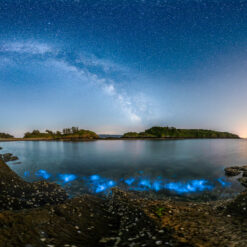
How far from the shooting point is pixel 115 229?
21.7 ft

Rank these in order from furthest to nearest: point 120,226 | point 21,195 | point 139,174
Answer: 1. point 139,174
2. point 21,195
3. point 120,226

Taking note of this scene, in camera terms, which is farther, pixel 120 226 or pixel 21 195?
pixel 21 195

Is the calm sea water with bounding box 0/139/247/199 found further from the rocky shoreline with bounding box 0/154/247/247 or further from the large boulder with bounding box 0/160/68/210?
the rocky shoreline with bounding box 0/154/247/247

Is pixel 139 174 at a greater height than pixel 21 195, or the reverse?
pixel 21 195

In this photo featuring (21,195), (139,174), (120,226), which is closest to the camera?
(120,226)

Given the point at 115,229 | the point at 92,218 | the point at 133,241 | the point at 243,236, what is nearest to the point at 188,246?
the point at 133,241

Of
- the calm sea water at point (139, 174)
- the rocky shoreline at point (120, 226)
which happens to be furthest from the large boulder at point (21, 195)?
the calm sea water at point (139, 174)

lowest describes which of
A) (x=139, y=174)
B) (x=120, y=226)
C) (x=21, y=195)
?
(x=139, y=174)

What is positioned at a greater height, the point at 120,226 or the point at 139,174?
the point at 120,226

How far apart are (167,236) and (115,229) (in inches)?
115

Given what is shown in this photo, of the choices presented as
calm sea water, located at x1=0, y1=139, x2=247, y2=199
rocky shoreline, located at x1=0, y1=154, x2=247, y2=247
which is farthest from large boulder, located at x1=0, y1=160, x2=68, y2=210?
calm sea water, located at x1=0, y1=139, x2=247, y2=199

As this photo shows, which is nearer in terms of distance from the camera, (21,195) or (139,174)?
(21,195)

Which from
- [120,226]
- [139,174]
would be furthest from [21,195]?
[139,174]

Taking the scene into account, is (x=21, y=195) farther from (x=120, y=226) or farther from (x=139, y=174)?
(x=139, y=174)
